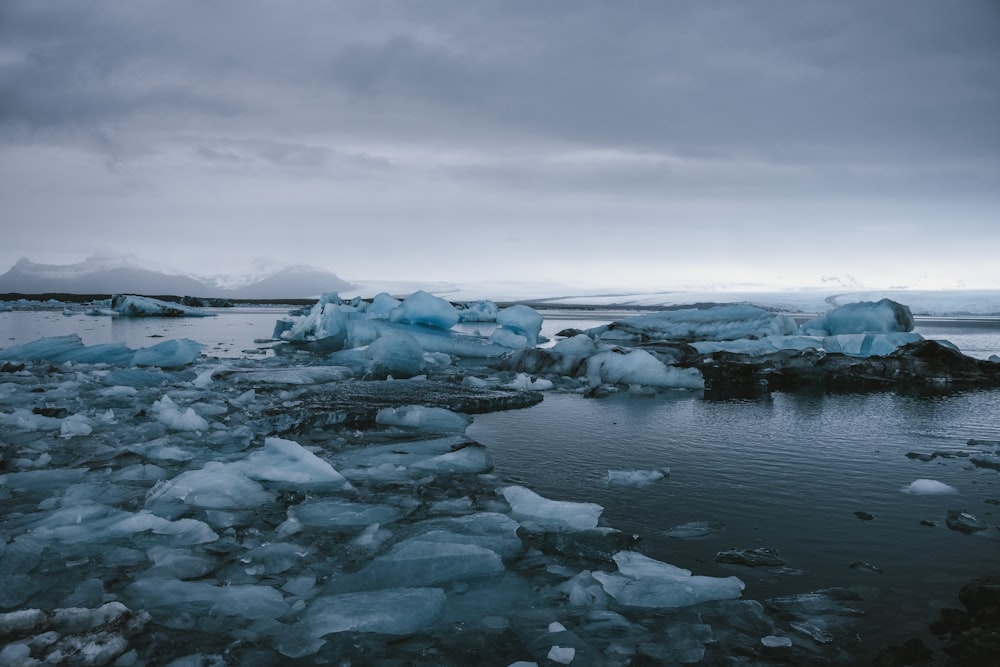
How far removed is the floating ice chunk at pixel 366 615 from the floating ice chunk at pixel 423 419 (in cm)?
366

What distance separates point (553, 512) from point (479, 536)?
56cm

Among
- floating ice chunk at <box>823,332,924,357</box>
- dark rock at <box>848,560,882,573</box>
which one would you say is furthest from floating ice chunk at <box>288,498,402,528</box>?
floating ice chunk at <box>823,332,924,357</box>

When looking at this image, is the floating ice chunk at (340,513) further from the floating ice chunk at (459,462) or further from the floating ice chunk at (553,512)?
the floating ice chunk at (459,462)

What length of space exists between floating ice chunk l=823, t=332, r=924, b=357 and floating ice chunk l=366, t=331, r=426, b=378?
29.4 feet

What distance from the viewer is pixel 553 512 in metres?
3.67

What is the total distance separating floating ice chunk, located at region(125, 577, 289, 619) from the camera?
2545mm

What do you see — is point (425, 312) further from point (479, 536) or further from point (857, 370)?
point (479, 536)

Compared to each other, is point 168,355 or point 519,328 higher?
point 519,328

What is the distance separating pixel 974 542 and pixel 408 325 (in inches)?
578

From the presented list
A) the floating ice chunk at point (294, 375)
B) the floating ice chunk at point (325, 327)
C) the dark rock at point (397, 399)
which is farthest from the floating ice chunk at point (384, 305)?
the dark rock at point (397, 399)

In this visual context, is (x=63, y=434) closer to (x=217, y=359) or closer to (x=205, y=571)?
(x=205, y=571)

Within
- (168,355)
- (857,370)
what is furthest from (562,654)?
(168,355)

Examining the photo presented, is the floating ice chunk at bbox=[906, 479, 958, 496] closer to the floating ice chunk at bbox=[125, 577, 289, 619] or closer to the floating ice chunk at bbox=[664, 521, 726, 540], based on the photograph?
the floating ice chunk at bbox=[664, 521, 726, 540]

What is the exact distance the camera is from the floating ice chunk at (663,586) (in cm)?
266
